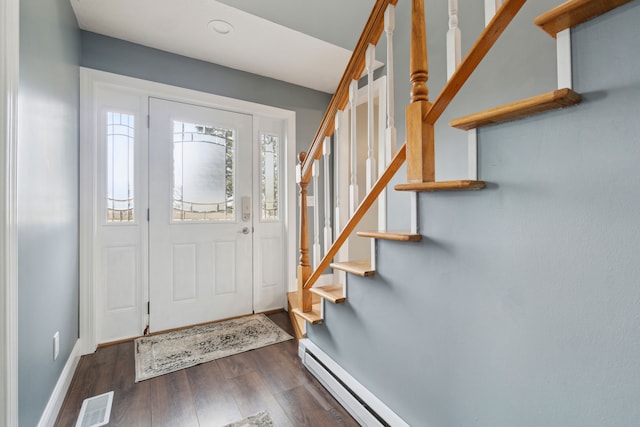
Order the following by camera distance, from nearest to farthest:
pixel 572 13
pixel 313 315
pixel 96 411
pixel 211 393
Answer: pixel 572 13
pixel 96 411
pixel 211 393
pixel 313 315

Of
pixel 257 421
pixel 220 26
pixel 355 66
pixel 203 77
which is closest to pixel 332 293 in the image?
pixel 257 421

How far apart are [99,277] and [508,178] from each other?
2.79 metres

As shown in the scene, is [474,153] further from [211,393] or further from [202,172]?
[202,172]

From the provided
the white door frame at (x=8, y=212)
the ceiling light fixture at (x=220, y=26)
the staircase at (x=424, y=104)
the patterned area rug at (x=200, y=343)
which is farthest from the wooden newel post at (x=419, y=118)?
the patterned area rug at (x=200, y=343)

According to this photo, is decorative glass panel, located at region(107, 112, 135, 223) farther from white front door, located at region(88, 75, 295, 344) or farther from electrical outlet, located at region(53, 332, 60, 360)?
electrical outlet, located at region(53, 332, 60, 360)

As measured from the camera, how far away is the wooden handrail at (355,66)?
1.36 m

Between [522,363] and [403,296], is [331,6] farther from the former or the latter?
[522,363]

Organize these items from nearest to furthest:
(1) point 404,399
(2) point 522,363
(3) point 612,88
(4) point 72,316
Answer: (3) point 612,88
(2) point 522,363
(1) point 404,399
(4) point 72,316

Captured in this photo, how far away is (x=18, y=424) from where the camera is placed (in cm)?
107

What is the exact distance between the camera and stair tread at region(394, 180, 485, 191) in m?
0.91

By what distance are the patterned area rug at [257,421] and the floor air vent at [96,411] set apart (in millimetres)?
679

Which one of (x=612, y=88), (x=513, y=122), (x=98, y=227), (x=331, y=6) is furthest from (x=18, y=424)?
(x=331, y=6)

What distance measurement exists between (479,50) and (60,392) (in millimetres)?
2570

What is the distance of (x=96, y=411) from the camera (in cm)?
156
